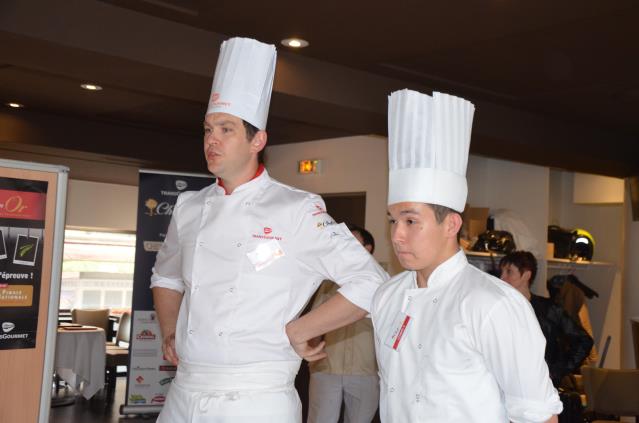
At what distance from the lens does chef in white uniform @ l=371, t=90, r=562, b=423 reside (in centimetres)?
167

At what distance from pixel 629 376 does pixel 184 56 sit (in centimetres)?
341

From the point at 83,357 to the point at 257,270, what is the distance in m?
6.31

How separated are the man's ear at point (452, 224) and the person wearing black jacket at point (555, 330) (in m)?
2.90

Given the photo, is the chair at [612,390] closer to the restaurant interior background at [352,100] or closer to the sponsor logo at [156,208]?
the restaurant interior background at [352,100]

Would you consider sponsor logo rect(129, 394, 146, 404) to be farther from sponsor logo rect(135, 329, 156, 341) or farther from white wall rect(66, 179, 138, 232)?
white wall rect(66, 179, 138, 232)

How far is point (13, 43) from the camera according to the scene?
395 centimetres

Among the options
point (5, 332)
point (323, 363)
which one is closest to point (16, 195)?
point (5, 332)

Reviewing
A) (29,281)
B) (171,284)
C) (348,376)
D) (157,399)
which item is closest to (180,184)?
(157,399)

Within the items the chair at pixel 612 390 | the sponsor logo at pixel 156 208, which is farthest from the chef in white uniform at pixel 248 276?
the sponsor logo at pixel 156 208

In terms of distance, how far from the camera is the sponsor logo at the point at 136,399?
6753mm

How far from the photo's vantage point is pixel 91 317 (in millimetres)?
9539

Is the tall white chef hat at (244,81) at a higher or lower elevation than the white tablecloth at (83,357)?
higher

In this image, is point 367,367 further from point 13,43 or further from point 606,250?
point 606,250

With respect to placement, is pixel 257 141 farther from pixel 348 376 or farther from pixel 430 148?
pixel 348 376
